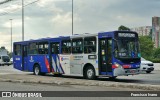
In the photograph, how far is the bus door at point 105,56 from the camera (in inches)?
847

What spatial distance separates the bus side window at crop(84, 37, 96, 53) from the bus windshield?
1.86 meters

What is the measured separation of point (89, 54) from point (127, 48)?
2.60 meters

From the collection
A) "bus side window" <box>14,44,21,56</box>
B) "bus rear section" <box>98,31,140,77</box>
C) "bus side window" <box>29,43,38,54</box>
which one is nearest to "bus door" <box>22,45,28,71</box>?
"bus side window" <box>14,44,21,56</box>

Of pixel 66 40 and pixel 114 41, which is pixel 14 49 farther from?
pixel 114 41

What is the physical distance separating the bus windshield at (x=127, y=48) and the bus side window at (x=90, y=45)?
1.86 meters

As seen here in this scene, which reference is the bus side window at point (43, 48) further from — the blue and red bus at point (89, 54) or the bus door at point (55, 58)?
the bus door at point (55, 58)

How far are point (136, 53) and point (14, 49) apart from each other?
1359cm

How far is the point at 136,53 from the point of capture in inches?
863

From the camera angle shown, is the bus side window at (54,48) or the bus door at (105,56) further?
the bus side window at (54,48)

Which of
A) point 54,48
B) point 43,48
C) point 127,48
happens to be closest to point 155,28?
point 43,48

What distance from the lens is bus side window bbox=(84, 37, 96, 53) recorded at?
2258cm

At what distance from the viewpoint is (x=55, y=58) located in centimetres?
2634

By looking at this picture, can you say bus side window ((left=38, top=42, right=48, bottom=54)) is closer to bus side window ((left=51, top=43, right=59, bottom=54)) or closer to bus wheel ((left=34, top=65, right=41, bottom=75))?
bus side window ((left=51, top=43, right=59, bottom=54))

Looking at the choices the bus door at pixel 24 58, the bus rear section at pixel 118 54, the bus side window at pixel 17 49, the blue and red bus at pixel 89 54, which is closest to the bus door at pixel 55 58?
the blue and red bus at pixel 89 54
